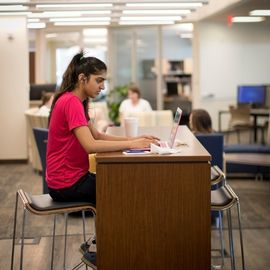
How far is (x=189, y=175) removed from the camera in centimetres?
295

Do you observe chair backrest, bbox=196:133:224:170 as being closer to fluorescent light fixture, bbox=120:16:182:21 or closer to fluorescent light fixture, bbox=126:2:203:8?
fluorescent light fixture, bbox=126:2:203:8

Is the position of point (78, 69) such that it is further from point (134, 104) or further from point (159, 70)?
point (159, 70)

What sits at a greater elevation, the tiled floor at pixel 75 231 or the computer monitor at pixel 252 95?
the computer monitor at pixel 252 95

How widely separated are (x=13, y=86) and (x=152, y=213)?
6.89 meters

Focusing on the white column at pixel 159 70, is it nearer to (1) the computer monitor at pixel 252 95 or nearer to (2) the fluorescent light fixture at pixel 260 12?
(1) the computer monitor at pixel 252 95

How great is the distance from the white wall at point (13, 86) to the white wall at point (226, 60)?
5013mm

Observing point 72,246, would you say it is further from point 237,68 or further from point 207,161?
point 237,68

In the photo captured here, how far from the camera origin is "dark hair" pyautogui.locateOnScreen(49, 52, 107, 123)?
10.8ft

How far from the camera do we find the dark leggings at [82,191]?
129 inches

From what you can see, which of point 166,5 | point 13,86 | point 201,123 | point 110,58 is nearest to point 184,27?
point 110,58

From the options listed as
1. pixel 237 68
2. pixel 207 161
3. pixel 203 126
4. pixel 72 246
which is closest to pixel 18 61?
pixel 203 126

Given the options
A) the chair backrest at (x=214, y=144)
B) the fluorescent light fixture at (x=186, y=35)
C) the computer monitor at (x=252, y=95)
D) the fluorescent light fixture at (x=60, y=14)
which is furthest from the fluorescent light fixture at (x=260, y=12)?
the chair backrest at (x=214, y=144)

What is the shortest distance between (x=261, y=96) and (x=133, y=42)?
339 cm

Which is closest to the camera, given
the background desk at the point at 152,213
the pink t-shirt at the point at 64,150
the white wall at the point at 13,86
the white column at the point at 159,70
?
the background desk at the point at 152,213
